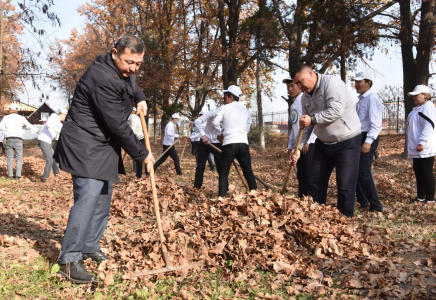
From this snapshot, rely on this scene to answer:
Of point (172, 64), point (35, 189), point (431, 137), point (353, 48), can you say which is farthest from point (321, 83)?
point (172, 64)

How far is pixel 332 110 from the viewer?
4844mm

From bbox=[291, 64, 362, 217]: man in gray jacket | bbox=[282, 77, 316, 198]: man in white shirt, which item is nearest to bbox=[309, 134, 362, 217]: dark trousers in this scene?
bbox=[291, 64, 362, 217]: man in gray jacket

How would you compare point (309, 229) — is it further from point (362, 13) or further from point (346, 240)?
point (362, 13)

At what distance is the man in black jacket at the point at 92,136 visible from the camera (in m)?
3.60

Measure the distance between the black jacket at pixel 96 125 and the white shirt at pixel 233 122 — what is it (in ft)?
11.3

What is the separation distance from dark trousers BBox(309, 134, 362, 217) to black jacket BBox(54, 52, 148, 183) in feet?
8.23

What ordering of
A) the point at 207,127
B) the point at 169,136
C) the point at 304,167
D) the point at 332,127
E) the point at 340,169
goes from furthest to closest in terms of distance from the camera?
1. the point at 169,136
2. the point at 207,127
3. the point at 304,167
4. the point at 340,169
5. the point at 332,127

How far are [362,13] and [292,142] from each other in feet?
37.7

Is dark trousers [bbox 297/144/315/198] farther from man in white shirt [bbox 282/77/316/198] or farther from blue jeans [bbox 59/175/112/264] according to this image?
blue jeans [bbox 59/175/112/264]

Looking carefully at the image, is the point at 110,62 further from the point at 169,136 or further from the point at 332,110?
the point at 169,136

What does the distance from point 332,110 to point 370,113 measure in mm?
1656

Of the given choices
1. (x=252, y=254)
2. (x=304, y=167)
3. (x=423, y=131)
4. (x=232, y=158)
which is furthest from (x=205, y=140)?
(x=252, y=254)

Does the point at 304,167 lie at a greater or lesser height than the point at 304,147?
lesser

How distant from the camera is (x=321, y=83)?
16.4ft
